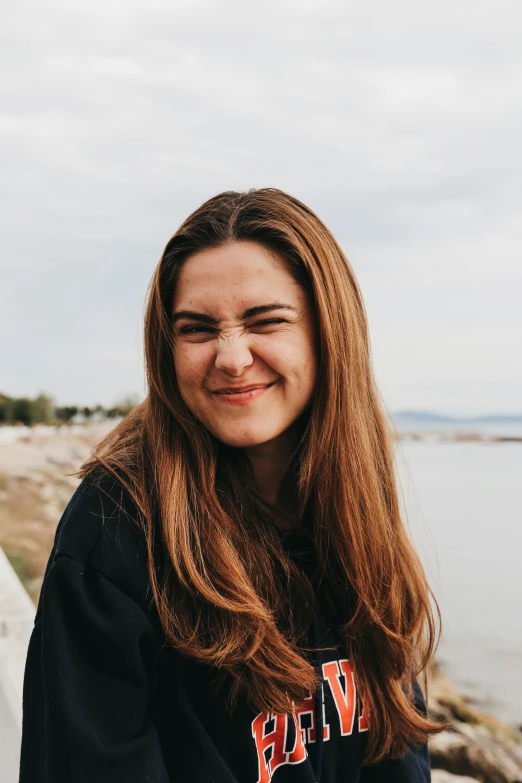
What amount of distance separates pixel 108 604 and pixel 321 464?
0.56 metres

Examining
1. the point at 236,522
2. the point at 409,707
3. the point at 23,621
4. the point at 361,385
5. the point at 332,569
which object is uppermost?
the point at 361,385

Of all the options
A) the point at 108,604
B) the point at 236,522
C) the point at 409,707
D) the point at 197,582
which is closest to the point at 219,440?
the point at 236,522

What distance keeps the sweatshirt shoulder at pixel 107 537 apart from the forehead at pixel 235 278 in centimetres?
41

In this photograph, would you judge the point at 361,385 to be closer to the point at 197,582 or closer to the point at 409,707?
the point at 197,582

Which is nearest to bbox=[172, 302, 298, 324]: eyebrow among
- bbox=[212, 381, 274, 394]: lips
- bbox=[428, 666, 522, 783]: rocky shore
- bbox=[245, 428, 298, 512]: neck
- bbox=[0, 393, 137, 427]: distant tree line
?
bbox=[212, 381, 274, 394]: lips

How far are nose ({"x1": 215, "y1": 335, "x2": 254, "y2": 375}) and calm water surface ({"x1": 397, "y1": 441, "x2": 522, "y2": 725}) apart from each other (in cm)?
65

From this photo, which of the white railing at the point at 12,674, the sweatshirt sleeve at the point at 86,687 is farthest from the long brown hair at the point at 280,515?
the white railing at the point at 12,674

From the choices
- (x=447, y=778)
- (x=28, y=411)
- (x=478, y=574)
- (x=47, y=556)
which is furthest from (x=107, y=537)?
(x=28, y=411)

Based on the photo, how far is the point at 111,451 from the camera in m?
1.54

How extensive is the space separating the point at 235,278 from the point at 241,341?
12 cm

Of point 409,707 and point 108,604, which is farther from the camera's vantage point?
point 409,707

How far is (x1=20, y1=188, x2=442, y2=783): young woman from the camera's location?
50.0 inches

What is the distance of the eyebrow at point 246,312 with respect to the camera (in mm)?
1428

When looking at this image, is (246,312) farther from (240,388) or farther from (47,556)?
(47,556)
